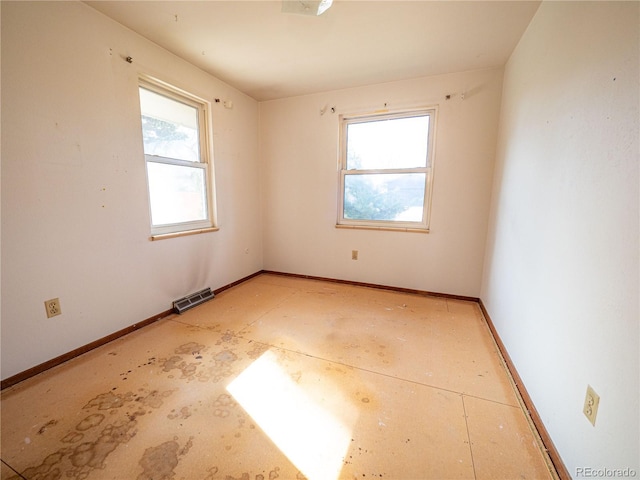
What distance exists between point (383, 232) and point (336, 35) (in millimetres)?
1932

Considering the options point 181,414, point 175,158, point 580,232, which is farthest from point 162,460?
point 175,158

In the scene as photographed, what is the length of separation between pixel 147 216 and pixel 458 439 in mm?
2554

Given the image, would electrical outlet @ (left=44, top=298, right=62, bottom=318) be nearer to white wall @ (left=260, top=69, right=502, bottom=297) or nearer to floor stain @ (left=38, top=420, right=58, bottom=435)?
floor stain @ (left=38, top=420, right=58, bottom=435)

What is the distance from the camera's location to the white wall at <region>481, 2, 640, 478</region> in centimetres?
80

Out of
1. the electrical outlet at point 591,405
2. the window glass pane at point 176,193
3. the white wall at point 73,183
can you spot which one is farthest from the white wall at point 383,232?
the electrical outlet at point 591,405

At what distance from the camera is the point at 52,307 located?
162cm

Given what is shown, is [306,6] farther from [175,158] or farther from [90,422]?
[90,422]

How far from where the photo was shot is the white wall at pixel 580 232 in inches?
31.7

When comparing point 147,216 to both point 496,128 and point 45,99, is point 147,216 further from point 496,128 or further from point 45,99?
point 496,128

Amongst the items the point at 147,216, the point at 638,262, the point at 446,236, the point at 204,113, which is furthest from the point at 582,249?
the point at 204,113

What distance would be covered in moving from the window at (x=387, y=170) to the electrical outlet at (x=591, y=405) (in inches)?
81.0

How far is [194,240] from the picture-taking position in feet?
8.51
